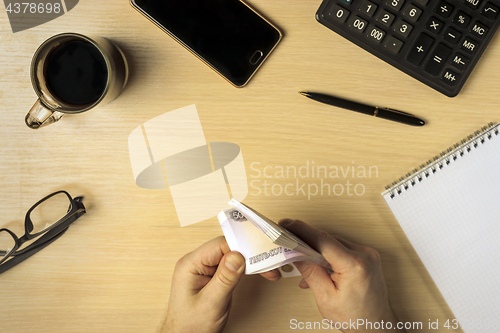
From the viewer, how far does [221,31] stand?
19.0 inches

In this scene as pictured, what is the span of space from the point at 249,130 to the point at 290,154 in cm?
8

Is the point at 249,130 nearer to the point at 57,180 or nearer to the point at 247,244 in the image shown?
the point at 247,244

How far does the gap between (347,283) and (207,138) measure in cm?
32

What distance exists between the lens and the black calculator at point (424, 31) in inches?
17.6

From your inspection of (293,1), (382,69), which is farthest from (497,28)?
(293,1)

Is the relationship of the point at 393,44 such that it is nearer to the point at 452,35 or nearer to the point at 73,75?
the point at 452,35

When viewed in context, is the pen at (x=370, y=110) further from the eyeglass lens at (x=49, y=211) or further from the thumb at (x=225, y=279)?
the eyeglass lens at (x=49, y=211)

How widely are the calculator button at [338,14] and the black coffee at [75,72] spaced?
35cm

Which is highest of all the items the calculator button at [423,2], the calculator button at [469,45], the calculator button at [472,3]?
the calculator button at [472,3]

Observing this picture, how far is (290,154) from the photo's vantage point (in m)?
0.50

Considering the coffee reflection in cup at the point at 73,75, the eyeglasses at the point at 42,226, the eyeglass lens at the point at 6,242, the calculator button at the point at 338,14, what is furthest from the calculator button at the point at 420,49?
the eyeglass lens at the point at 6,242

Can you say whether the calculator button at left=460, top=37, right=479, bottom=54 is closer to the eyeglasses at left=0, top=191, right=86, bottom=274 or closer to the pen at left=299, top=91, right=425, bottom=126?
the pen at left=299, top=91, right=425, bottom=126

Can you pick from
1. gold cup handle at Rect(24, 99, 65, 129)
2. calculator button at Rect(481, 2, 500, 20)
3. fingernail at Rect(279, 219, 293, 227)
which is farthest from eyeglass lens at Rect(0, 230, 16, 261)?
calculator button at Rect(481, 2, 500, 20)

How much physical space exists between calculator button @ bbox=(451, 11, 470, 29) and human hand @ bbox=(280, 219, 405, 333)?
0.37m
